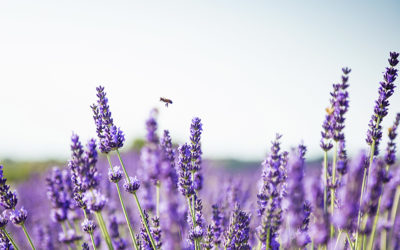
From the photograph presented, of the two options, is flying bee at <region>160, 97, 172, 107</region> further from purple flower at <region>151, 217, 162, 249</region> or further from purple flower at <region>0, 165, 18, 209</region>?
purple flower at <region>0, 165, 18, 209</region>

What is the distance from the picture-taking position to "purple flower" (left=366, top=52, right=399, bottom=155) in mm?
2824

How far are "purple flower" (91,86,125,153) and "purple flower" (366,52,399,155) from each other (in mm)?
2358

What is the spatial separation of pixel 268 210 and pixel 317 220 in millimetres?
437

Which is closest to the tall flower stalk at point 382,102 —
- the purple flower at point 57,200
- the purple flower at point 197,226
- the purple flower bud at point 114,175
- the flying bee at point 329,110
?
the flying bee at point 329,110

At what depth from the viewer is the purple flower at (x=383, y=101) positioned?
282 centimetres

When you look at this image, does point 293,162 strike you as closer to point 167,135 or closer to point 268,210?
point 268,210

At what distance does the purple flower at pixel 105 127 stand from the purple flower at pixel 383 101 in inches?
92.8

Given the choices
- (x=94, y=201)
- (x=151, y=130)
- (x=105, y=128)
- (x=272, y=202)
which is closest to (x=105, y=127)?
(x=105, y=128)

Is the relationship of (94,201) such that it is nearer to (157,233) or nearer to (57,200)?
(157,233)

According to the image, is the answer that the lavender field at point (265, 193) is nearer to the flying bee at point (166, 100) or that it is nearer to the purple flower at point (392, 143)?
the purple flower at point (392, 143)

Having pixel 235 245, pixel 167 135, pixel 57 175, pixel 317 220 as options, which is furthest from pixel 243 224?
pixel 57 175

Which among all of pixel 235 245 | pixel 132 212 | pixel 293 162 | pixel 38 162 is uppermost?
pixel 293 162

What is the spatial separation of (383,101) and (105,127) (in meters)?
2.63

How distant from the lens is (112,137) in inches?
111
